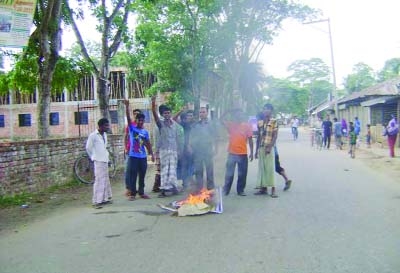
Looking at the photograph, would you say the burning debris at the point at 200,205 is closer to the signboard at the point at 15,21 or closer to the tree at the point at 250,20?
the signboard at the point at 15,21

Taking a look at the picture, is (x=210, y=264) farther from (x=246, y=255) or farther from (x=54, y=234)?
(x=54, y=234)

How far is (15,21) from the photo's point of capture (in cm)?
594

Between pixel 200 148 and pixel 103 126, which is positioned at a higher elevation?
pixel 103 126

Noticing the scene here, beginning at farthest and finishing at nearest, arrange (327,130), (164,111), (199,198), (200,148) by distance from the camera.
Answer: (327,130)
(200,148)
(164,111)
(199,198)

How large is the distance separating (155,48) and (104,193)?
61.4 feet

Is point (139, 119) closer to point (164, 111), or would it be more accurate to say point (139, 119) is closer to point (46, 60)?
point (164, 111)

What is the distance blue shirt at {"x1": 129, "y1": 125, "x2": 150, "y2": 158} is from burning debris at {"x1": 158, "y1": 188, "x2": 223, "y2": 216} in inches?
67.0

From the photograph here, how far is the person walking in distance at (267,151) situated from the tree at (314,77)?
254 feet

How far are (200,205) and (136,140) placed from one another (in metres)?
2.36

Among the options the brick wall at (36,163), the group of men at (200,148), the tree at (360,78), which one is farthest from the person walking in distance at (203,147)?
the tree at (360,78)

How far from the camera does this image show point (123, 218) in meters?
7.52

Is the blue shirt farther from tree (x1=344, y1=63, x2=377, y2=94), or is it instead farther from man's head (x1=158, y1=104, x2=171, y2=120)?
tree (x1=344, y1=63, x2=377, y2=94)

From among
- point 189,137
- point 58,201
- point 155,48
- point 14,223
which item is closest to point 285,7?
point 155,48

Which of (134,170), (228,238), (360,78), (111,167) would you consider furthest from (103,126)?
(360,78)
